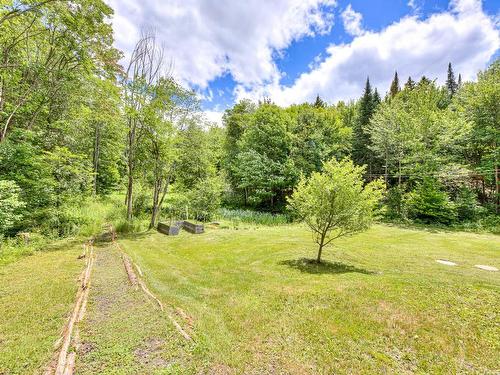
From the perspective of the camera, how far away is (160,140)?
14758 millimetres

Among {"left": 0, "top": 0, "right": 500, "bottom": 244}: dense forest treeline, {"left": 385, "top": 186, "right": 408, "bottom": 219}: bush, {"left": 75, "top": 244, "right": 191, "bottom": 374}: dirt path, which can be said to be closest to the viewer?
{"left": 75, "top": 244, "right": 191, "bottom": 374}: dirt path

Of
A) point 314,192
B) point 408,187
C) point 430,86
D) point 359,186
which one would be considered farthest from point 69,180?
point 430,86

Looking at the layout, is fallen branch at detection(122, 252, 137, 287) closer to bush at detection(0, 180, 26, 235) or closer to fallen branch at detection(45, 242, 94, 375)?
fallen branch at detection(45, 242, 94, 375)

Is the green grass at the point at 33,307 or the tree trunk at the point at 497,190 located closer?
the green grass at the point at 33,307

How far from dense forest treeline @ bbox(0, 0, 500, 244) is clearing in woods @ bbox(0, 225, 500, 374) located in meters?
5.32

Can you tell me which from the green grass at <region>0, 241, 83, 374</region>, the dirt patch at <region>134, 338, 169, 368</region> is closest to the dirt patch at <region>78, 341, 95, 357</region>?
the green grass at <region>0, 241, 83, 374</region>

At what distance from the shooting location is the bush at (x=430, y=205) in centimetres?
1883

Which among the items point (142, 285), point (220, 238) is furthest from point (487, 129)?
point (142, 285)

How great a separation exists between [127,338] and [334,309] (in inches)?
163

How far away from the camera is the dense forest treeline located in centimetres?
1021

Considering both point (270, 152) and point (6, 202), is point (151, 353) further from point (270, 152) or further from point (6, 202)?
point (270, 152)

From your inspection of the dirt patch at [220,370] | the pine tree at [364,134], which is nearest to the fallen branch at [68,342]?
the dirt patch at [220,370]

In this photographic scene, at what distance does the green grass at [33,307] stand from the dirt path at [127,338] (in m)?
0.48

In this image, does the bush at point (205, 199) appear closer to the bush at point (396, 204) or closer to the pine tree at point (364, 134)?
the bush at point (396, 204)
